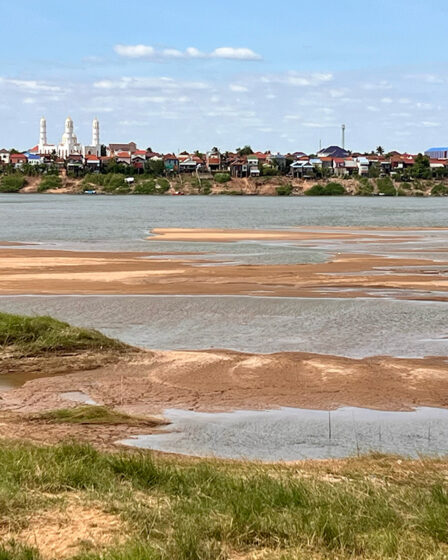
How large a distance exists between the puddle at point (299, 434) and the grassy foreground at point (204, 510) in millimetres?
2469

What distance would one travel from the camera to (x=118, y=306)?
27234mm

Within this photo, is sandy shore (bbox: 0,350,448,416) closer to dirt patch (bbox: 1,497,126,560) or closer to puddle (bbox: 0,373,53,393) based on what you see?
puddle (bbox: 0,373,53,393)

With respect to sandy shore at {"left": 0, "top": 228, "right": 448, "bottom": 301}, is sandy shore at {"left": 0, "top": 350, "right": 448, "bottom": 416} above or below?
above

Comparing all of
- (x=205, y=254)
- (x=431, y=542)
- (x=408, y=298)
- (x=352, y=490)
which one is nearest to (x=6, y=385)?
(x=352, y=490)

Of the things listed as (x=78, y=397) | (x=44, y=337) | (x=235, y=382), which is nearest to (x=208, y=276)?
(x=44, y=337)

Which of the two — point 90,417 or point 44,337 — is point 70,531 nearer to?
point 90,417

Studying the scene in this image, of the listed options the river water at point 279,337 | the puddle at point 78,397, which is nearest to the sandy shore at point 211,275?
the river water at point 279,337

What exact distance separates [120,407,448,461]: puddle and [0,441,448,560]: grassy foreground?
2469 millimetres

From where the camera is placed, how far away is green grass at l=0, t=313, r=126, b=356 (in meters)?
18.6

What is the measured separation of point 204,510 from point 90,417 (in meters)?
6.30

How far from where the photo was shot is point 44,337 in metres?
18.9

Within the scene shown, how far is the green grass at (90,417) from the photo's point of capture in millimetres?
13766

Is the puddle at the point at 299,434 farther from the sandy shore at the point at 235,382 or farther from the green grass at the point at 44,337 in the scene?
the green grass at the point at 44,337

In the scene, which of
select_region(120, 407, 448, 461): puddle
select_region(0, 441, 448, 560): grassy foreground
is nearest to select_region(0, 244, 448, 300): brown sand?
select_region(120, 407, 448, 461): puddle
